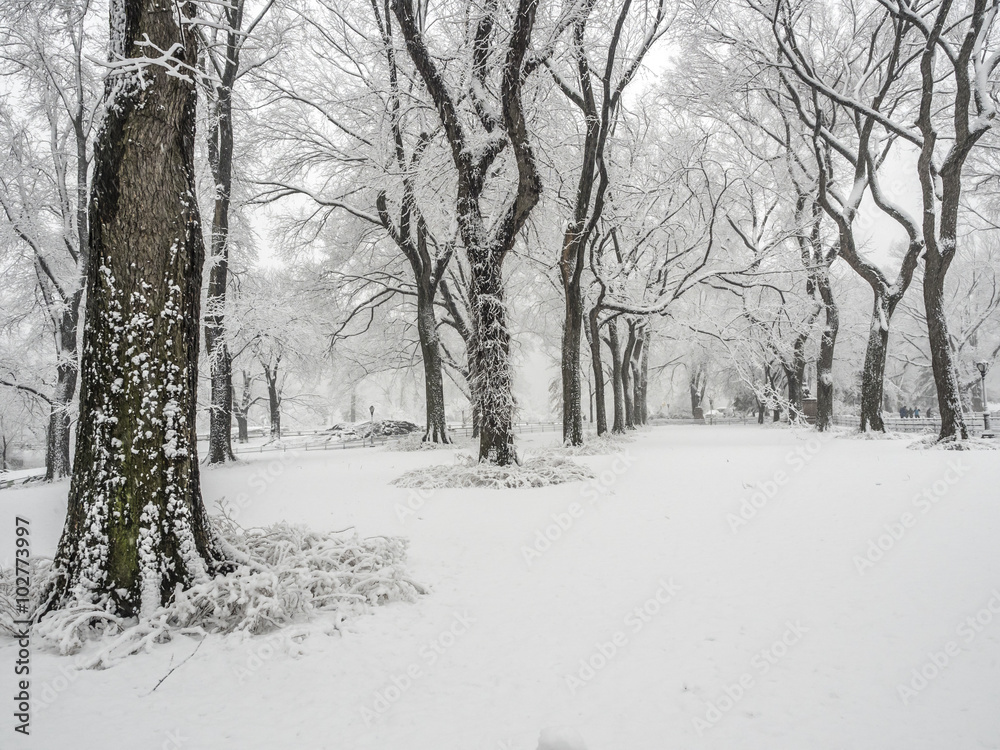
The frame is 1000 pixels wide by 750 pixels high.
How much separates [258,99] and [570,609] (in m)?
15.8

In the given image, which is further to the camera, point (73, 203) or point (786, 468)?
point (73, 203)

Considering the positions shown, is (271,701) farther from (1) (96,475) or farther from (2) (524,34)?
(2) (524,34)

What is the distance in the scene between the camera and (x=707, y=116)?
1518 cm

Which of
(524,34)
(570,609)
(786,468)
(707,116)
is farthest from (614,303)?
(570,609)

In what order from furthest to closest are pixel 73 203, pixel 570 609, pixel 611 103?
pixel 73 203
pixel 611 103
pixel 570 609
